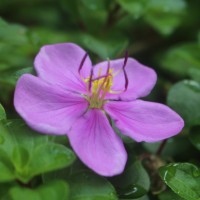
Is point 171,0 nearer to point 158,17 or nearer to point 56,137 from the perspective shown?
point 158,17

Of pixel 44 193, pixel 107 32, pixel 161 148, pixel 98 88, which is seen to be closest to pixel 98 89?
pixel 98 88

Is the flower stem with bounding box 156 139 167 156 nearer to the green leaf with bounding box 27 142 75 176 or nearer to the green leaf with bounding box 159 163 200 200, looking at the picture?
the green leaf with bounding box 159 163 200 200

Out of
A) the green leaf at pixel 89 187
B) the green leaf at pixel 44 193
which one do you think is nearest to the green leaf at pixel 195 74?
the green leaf at pixel 89 187

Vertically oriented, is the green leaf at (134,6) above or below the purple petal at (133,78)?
above

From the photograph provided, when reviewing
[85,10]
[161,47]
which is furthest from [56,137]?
[161,47]

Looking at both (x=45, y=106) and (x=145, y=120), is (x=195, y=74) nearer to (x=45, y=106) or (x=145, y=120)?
(x=145, y=120)

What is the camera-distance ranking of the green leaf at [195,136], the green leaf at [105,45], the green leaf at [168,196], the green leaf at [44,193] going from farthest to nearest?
the green leaf at [105,45], the green leaf at [195,136], the green leaf at [168,196], the green leaf at [44,193]

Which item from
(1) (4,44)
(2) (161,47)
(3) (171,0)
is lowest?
(2) (161,47)

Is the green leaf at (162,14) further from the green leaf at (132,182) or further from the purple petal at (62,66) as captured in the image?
the green leaf at (132,182)
